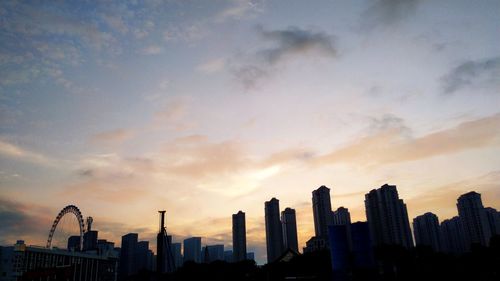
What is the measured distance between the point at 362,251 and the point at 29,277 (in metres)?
95.2

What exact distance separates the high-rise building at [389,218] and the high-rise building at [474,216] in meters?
38.9

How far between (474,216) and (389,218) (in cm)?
5334

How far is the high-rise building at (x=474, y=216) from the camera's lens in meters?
189

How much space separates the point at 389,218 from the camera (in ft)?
572

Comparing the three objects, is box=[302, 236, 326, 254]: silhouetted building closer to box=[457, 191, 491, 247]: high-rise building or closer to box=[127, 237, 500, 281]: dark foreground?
box=[127, 237, 500, 281]: dark foreground

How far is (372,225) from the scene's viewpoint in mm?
180375

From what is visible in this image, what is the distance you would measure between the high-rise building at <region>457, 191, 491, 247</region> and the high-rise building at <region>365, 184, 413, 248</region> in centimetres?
3886

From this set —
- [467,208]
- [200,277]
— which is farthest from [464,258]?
[467,208]

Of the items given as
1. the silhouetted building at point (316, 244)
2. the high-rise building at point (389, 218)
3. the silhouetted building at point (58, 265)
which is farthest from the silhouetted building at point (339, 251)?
the high-rise building at point (389, 218)

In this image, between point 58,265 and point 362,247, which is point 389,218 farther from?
point 58,265

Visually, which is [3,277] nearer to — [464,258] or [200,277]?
[200,277]

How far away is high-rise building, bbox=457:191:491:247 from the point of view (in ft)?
619

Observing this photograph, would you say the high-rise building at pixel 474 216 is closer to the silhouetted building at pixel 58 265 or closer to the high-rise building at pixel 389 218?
the high-rise building at pixel 389 218

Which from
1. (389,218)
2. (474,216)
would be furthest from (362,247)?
(474,216)
